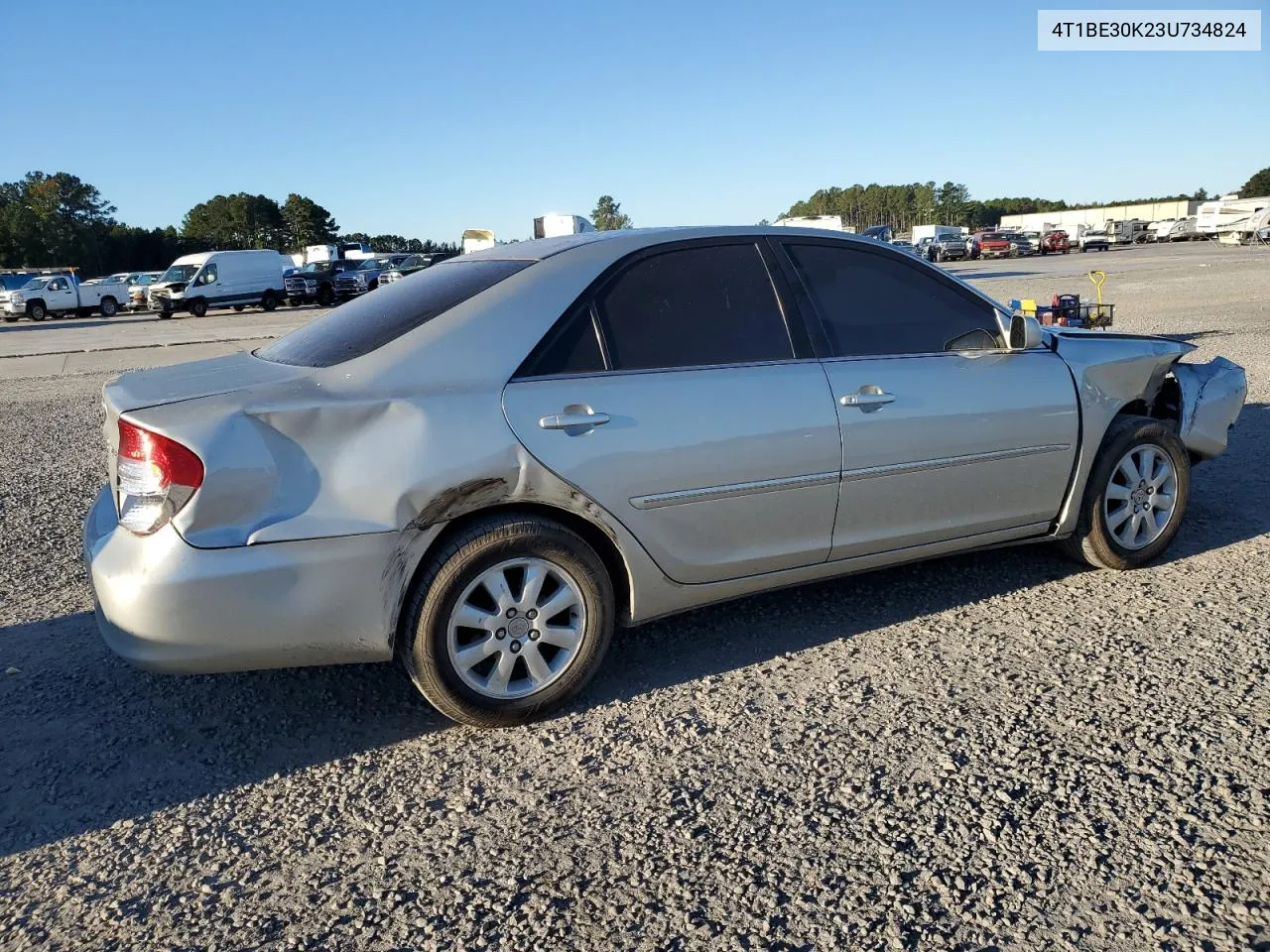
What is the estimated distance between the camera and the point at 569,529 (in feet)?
10.9

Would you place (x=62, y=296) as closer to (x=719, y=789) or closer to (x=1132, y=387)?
(x=1132, y=387)

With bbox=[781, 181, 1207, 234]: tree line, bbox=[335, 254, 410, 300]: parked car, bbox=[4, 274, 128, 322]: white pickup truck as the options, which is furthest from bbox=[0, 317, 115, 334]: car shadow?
bbox=[781, 181, 1207, 234]: tree line

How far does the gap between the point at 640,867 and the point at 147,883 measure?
4.16 ft

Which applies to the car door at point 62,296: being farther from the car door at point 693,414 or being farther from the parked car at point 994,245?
the parked car at point 994,245

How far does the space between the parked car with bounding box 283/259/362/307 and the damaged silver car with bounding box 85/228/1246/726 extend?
112 feet

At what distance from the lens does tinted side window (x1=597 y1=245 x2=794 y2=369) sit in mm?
3498

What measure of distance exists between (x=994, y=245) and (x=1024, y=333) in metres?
50.5

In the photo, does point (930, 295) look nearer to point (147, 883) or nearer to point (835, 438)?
point (835, 438)

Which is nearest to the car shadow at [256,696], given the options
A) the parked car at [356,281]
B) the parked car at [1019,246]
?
the parked car at [356,281]

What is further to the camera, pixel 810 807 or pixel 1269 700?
pixel 1269 700

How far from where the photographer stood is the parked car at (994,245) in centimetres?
5025

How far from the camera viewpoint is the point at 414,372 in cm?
316

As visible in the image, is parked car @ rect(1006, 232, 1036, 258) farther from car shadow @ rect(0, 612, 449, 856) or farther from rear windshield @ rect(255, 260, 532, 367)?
car shadow @ rect(0, 612, 449, 856)

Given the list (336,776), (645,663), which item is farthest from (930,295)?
(336,776)
